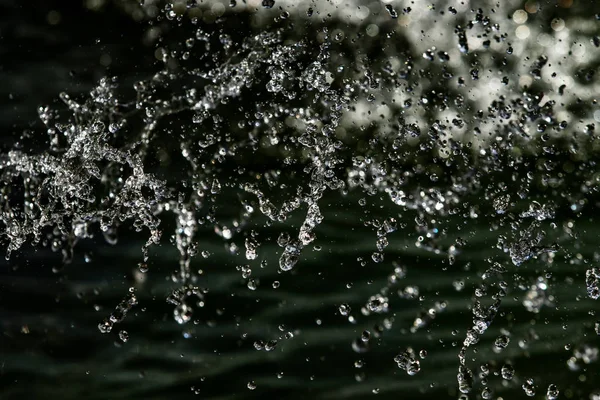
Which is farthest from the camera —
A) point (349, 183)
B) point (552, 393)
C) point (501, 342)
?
point (349, 183)

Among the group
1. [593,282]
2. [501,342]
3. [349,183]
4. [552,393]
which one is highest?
[349,183]

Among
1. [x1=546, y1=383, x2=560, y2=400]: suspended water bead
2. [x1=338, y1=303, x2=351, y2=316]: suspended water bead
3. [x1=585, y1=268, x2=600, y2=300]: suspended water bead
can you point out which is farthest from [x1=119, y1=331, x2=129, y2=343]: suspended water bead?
[x1=585, y1=268, x2=600, y2=300]: suspended water bead

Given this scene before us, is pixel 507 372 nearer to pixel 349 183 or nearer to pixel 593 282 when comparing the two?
pixel 593 282

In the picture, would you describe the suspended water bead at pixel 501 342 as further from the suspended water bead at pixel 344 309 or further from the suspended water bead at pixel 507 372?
the suspended water bead at pixel 344 309

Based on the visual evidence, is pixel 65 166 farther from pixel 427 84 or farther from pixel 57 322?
pixel 427 84

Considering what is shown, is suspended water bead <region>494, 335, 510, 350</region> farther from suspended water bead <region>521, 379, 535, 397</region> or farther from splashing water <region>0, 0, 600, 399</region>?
suspended water bead <region>521, 379, 535, 397</region>

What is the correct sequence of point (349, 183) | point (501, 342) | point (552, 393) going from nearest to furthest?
1. point (552, 393)
2. point (501, 342)
3. point (349, 183)

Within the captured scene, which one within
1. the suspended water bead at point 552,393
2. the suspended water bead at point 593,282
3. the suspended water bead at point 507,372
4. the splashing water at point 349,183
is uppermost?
the splashing water at point 349,183

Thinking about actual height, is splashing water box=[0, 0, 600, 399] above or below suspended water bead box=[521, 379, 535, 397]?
above

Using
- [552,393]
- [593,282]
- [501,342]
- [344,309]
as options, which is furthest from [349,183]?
[552,393]

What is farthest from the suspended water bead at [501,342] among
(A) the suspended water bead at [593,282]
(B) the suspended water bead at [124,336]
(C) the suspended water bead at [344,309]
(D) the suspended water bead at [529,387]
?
(B) the suspended water bead at [124,336]

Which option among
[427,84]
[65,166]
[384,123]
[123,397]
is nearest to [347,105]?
[384,123]

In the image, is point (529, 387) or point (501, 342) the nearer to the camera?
point (529, 387)

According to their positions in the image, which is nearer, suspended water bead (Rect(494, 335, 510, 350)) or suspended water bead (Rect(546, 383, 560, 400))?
suspended water bead (Rect(546, 383, 560, 400))
